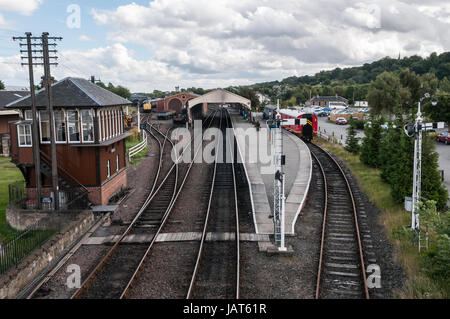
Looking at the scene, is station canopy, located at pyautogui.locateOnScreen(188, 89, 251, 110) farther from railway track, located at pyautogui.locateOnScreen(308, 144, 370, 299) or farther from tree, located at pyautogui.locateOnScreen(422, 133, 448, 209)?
tree, located at pyautogui.locateOnScreen(422, 133, 448, 209)

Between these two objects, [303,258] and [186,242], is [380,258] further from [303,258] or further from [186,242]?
[186,242]

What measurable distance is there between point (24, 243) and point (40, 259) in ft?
2.95

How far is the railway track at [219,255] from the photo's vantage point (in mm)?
11625

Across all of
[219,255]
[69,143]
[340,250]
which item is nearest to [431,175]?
[340,250]

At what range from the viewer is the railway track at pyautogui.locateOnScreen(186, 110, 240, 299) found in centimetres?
1162

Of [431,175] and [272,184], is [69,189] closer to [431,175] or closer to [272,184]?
[272,184]

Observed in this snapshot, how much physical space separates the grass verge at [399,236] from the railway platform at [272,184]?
351 cm

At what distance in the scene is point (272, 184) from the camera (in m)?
24.8

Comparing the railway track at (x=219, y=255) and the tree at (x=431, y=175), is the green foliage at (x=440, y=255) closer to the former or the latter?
the tree at (x=431, y=175)

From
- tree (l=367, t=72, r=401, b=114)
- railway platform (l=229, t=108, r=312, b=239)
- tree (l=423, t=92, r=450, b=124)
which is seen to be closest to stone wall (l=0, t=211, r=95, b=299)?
railway platform (l=229, t=108, r=312, b=239)

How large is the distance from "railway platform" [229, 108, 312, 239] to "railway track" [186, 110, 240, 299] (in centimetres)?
114

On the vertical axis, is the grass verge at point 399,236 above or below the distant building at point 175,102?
below

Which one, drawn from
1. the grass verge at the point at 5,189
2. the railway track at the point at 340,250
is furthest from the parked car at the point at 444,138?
the grass verge at the point at 5,189
